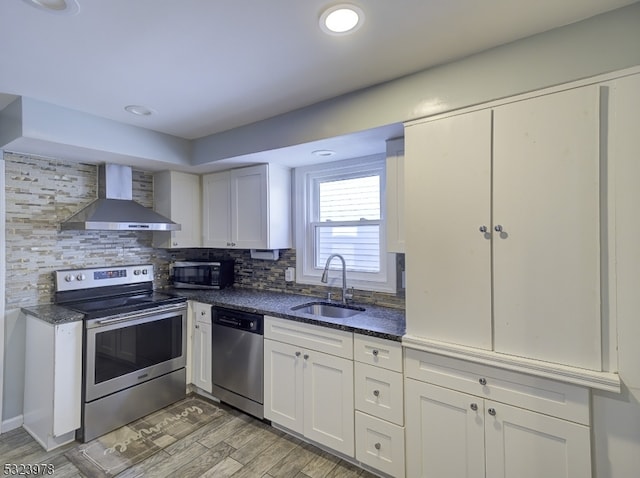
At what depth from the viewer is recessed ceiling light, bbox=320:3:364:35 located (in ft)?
4.27

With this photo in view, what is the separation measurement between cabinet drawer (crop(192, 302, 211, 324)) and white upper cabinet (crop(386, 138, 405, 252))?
66.3 inches

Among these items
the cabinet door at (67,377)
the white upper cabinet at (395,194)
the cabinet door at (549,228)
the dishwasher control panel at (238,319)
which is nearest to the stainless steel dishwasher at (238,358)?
the dishwasher control panel at (238,319)

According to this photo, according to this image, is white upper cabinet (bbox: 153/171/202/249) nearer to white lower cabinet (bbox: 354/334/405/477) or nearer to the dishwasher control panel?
the dishwasher control panel

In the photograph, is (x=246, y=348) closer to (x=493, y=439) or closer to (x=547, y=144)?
(x=493, y=439)

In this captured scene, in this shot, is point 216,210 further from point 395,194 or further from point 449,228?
point 449,228

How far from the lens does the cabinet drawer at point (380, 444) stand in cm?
183

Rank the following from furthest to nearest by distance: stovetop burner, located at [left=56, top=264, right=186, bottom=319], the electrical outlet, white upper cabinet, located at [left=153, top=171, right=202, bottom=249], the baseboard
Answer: white upper cabinet, located at [left=153, top=171, right=202, bottom=249] < the electrical outlet < stovetop burner, located at [left=56, top=264, right=186, bottom=319] < the baseboard

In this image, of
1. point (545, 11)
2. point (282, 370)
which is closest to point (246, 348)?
point (282, 370)

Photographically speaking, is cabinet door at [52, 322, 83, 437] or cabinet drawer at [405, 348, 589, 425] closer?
cabinet drawer at [405, 348, 589, 425]

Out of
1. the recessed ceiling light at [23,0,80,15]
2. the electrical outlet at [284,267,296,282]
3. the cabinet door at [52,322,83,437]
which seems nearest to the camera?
the recessed ceiling light at [23,0,80,15]

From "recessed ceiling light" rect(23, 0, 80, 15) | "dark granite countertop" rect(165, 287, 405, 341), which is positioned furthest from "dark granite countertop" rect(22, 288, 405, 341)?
"recessed ceiling light" rect(23, 0, 80, 15)

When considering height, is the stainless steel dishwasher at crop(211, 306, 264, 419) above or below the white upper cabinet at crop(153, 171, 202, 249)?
below

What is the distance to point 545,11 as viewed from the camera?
1321 millimetres

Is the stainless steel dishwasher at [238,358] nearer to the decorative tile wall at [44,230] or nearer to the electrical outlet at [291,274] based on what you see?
the electrical outlet at [291,274]
